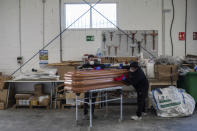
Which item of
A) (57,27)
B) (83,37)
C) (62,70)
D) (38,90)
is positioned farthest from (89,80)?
(57,27)

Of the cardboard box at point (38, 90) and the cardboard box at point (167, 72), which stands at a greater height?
the cardboard box at point (167, 72)

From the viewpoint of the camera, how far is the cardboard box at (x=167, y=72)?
5.40 meters

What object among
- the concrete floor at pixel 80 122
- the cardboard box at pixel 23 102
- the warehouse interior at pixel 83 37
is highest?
the warehouse interior at pixel 83 37

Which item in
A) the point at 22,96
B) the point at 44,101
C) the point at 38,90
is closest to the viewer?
the point at 44,101

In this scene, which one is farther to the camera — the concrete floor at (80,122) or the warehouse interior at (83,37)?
the warehouse interior at (83,37)

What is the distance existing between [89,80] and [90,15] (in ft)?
9.03

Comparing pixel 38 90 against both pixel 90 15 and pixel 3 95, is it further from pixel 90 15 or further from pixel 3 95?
pixel 90 15

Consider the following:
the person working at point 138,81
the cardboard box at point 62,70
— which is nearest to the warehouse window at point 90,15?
the cardboard box at point 62,70

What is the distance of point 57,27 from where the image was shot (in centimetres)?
641

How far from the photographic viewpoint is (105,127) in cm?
441

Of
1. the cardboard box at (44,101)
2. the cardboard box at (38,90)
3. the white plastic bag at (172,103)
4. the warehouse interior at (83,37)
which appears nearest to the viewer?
the white plastic bag at (172,103)

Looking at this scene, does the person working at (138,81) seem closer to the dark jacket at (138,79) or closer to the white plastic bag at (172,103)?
the dark jacket at (138,79)

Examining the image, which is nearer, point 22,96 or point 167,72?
point 167,72

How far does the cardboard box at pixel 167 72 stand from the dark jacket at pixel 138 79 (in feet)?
2.41
